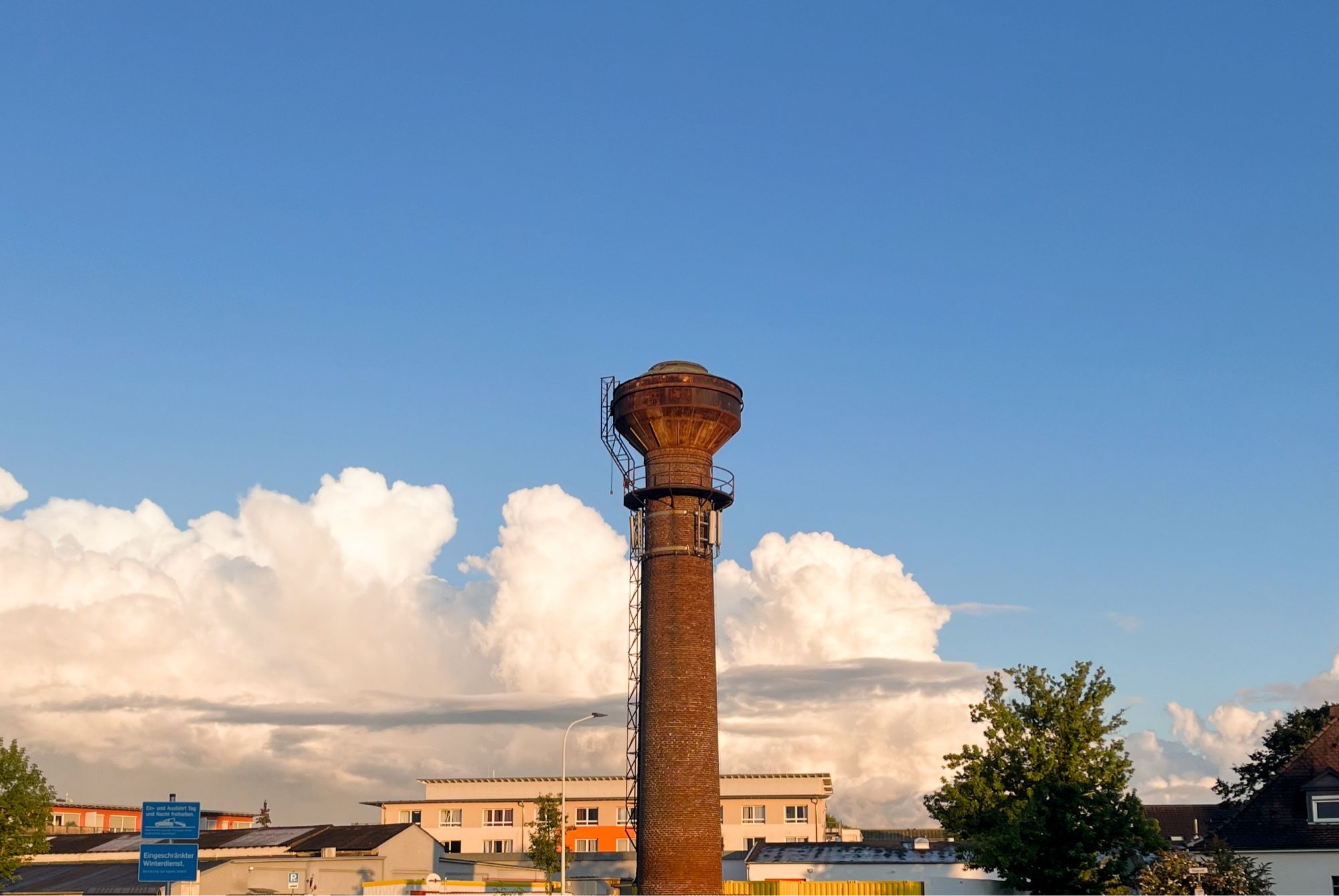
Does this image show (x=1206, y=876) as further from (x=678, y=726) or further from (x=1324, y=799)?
(x=678, y=726)

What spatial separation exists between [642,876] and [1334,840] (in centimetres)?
2796

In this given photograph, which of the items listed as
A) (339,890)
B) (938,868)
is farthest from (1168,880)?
(339,890)

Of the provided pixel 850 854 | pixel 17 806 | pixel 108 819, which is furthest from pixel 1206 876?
pixel 108 819

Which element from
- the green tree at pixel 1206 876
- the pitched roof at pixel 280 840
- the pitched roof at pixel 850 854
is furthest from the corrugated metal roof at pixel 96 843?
the green tree at pixel 1206 876

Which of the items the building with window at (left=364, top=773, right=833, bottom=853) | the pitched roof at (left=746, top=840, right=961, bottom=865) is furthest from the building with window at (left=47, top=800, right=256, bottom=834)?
the pitched roof at (left=746, top=840, right=961, bottom=865)

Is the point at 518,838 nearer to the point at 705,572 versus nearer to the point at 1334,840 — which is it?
the point at 705,572

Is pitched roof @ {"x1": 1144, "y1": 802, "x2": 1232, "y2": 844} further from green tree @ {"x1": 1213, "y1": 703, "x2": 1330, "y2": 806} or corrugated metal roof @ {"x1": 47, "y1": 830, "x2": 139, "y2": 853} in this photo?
corrugated metal roof @ {"x1": 47, "y1": 830, "x2": 139, "y2": 853}

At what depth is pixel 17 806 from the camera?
58.3m

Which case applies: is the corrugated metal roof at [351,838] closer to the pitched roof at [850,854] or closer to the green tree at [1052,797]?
the pitched roof at [850,854]

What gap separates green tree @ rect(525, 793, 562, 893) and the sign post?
171ft

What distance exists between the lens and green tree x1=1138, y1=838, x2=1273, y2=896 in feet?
145

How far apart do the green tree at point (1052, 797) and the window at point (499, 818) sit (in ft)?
222

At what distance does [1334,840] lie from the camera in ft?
159

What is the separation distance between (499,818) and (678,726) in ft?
200
